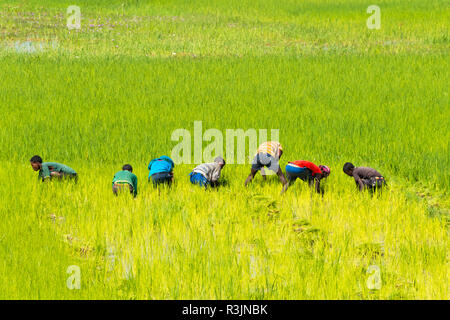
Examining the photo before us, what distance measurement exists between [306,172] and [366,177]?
→ 745 millimetres

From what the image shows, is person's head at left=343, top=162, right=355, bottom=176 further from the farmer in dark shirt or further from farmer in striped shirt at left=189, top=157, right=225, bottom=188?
farmer in striped shirt at left=189, top=157, right=225, bottom=188

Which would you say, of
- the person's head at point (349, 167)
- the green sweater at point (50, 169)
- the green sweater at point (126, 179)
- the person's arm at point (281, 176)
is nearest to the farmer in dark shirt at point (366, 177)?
the person's head at point (349, 167)

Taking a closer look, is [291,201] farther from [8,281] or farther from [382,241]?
[8,281]

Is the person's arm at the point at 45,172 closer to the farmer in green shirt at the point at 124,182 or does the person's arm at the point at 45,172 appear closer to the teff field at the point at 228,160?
the teff field at the point at 228,160

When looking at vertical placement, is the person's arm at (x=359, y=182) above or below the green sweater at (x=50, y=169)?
below

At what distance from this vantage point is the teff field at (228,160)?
5039 mm

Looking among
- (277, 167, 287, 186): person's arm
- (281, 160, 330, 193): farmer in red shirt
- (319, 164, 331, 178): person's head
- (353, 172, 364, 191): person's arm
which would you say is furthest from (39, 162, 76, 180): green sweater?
(353, 172, 364, 191): person's arm

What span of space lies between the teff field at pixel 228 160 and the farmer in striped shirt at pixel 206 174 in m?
0.13

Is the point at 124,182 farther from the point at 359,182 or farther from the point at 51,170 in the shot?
the point at 359,182

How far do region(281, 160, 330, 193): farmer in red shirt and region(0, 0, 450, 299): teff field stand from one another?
0.69ft

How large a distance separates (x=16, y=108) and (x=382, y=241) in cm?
830

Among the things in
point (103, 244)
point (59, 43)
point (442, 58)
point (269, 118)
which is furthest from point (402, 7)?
point (103, 244)

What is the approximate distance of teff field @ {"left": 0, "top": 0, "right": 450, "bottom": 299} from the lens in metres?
5.04

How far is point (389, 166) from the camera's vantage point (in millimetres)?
8508
